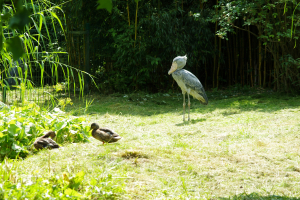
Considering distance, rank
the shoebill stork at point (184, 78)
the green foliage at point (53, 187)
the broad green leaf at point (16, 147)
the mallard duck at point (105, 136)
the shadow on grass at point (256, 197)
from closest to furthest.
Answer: the green foliage at point (53, 187) < the shadow on grass at point (256, 197) < the broad green leaf at point (16, 147) < the mallard duck at point (105, 136) < the shoebill stork at point (184, 78)

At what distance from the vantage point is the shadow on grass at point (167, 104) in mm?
6020

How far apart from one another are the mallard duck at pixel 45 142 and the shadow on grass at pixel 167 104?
2393 millimetres

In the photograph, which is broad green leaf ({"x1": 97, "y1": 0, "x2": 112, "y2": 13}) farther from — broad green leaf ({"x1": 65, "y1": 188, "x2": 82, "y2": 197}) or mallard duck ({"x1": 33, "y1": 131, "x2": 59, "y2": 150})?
mallard duck ({"x1": 33, "y1": 131, "x2": 59, "y2": 150})

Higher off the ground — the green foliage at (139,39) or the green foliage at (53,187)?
the green foliage at (139,39)

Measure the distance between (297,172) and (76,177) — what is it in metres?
1.88

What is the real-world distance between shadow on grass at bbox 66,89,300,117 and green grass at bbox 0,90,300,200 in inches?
21.2

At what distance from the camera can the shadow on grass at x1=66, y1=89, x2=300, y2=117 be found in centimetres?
602

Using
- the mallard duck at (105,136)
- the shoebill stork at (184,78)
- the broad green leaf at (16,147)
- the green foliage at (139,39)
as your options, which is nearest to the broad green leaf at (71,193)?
the broad green leaf at (16,147)

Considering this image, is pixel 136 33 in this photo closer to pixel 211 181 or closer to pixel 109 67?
pixel 109 67

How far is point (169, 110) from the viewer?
21.1ft

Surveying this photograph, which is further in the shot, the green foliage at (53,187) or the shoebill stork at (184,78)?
the shoebill stork at (184,78)

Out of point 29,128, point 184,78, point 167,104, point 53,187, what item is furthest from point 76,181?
point 167,104

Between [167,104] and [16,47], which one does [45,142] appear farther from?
[167,104]

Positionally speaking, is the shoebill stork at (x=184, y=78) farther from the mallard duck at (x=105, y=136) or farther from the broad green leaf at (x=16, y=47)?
the broad green leaf at (x=16, y=47)
